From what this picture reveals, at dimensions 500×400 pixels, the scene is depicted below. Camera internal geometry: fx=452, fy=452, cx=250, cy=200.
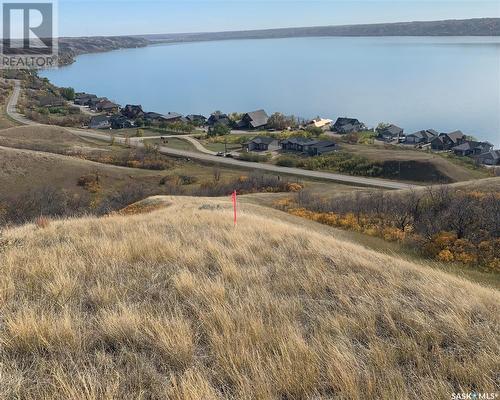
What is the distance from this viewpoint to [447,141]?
254ft

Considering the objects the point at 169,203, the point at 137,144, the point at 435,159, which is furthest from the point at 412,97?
the point at 169,203

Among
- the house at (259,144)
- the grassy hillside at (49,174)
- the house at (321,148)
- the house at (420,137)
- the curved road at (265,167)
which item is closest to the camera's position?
the grassy hillside at (49,174)

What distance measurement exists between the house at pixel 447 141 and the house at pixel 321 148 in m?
18.5

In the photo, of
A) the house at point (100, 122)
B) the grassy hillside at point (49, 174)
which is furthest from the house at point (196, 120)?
the grassy hillside at point (49, 174)

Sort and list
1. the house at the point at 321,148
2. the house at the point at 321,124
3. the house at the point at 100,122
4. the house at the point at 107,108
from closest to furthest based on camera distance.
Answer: the house at the point at 321,148
the house at the point at 321,124
the house at the point at 100,122
the house at the point at 107,108

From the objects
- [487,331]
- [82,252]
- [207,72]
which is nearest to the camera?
[487,331]

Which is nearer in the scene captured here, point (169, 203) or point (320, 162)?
point (169, 203)

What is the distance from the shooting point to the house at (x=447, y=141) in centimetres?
7706

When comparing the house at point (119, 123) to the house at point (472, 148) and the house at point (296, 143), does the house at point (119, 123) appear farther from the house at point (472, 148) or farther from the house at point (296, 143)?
the house at point (472, 148)

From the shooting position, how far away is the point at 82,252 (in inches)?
288

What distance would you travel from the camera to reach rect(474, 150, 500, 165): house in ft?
225

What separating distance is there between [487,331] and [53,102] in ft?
442

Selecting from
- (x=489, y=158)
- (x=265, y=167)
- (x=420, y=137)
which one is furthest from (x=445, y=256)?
(x=420, y=137)

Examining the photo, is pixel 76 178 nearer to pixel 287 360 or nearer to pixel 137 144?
pixel 137 144
